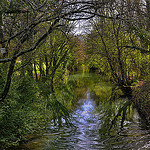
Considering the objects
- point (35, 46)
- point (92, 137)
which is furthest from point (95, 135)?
point (35, 46)

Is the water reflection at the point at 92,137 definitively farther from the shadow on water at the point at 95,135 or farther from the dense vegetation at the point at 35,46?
the dense vegetation at the point at 35,46

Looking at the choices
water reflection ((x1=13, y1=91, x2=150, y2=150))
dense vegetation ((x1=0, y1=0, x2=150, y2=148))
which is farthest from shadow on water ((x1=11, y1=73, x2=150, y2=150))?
dense vegetation ((x1=0, y1=0, x2=150, y2=148))

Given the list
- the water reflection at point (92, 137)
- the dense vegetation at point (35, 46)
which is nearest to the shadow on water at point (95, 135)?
the water reflection at point (92, 137)

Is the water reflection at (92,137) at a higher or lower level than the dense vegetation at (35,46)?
lower

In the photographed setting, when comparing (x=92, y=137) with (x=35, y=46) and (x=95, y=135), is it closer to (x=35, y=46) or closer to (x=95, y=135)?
(x=95, y=135)

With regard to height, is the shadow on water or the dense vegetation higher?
the dense vegetation

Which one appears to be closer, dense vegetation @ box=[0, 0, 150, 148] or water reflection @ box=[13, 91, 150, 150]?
dense vegetation @ box=[0, 0, 150, 148]

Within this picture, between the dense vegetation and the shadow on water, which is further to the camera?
the shadow on water

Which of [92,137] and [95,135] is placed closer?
[92,137]

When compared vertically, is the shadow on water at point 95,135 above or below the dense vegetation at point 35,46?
below

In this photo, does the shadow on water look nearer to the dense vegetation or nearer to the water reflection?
the water reflection

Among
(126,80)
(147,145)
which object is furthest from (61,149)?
(126,80)

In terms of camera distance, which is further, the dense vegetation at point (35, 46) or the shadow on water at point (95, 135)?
the shadow on water at point (95, 135)

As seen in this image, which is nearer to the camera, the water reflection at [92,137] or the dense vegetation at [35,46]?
the dense vegetation at [35,46]
